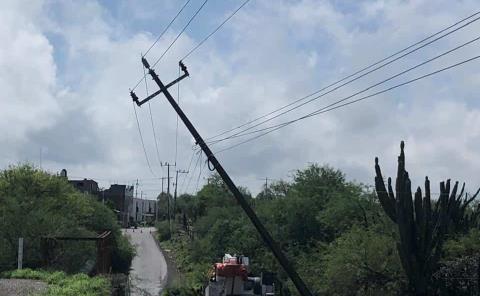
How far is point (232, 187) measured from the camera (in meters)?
30.8

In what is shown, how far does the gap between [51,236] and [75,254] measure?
1.77 meters

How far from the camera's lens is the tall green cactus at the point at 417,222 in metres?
27.8

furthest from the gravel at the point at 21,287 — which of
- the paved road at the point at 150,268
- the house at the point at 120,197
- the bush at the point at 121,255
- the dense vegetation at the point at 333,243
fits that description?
the house at the point at 120,197

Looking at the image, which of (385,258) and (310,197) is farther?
(310,197)

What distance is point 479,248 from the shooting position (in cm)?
2927

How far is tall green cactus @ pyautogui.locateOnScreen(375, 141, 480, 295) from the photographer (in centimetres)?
2780

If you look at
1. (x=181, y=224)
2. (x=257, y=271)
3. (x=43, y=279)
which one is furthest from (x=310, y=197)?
(x=181, y=224)

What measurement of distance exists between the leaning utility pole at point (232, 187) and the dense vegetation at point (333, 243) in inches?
137

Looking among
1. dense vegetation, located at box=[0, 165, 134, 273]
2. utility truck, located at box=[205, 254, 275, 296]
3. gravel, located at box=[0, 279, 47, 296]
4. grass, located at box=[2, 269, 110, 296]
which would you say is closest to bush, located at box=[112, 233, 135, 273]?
dense vegetation, located at box=[0, 165, 134, 273]

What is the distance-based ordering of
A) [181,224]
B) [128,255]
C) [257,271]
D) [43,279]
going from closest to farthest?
1. [43,279]
2. [257,271]
3. [128,255]
4. [181,224]

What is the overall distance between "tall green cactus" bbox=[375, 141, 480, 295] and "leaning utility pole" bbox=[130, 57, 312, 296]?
453 centimetres

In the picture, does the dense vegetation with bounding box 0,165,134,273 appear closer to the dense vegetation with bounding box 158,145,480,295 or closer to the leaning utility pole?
the dense vegetation with bounding box 158,145,480,295

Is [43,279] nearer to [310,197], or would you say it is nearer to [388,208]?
[388,208]

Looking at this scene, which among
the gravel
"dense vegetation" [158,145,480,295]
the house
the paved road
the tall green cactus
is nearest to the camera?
the gravel
